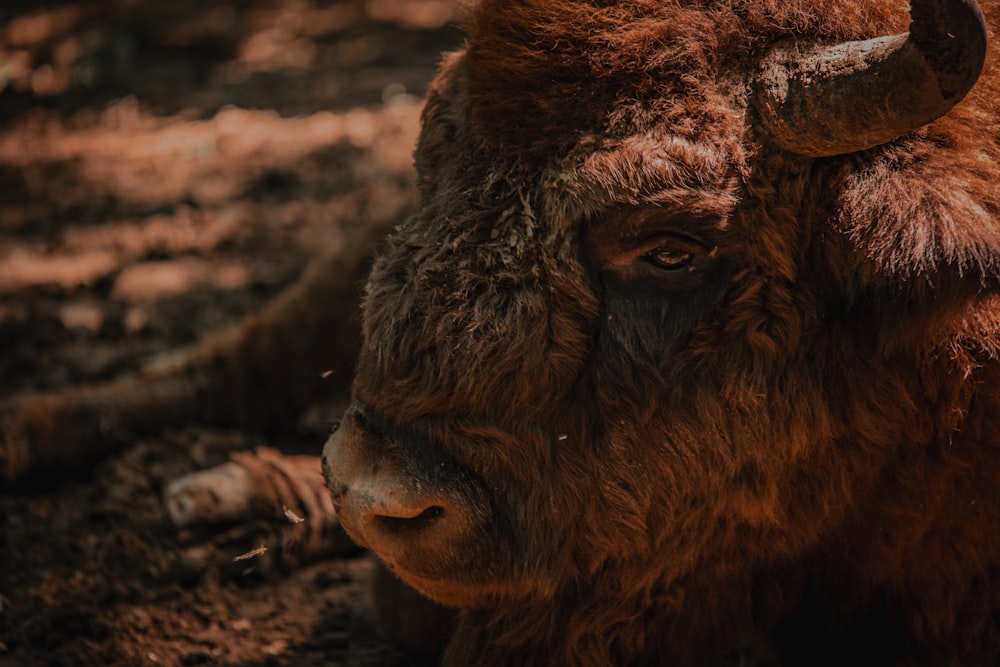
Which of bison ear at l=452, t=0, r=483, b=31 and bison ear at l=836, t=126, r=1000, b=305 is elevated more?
bison ear at l=452, t=0, r=483, b=31

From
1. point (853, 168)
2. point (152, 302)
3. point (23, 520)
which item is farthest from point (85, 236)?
point (853, 168)

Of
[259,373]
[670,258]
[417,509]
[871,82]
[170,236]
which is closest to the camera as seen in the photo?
[871,82]

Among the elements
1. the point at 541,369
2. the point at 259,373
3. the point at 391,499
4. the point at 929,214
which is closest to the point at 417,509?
the point at 391,499

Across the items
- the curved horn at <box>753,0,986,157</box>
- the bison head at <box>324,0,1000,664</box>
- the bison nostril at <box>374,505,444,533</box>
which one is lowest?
the bison nostril at <box>374,505,444,533</box>

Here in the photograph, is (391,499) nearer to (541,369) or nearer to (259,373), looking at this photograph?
(541,369)

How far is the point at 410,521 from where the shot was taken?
2172 millimetres

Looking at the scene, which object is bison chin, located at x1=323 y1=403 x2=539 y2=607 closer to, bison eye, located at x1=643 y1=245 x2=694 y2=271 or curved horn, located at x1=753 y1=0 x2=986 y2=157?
bison eye, located at x1=643 y1=245 x2=694 y2=271

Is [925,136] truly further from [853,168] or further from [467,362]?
[467,362]

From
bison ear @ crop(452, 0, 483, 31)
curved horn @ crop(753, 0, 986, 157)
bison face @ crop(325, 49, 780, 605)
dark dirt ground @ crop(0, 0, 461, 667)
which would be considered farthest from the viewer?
dark dirt ground @ crop(0, 0, 461, 667)

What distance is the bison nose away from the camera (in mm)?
2117

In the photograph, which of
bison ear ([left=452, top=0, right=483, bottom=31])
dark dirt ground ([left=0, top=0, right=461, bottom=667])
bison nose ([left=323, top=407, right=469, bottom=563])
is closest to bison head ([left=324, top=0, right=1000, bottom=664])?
bison nose ([left=323, top=407, right=469, bottom=563])

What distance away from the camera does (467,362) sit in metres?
2.18

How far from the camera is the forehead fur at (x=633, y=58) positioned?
2223mm

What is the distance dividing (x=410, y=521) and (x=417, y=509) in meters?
0.07
